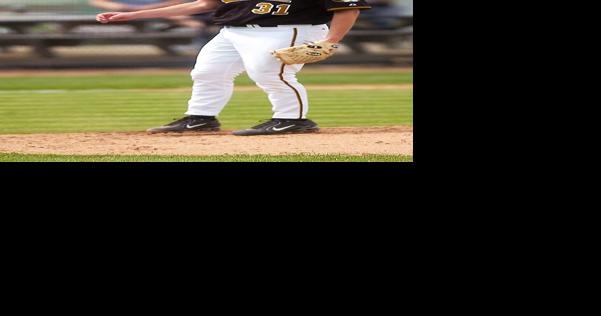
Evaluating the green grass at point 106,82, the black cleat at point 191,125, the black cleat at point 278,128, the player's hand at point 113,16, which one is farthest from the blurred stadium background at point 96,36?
the black cleat at point 278,128

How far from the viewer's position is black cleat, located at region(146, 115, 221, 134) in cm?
525

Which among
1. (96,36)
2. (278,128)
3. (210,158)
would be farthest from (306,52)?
(96,36)

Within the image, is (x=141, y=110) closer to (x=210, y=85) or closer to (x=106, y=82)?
(x=210, y=85)

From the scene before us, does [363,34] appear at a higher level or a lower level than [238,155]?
higher

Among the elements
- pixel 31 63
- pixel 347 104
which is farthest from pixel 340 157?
pixel 31 63

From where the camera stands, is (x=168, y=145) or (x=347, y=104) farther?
(x=347, y=104)

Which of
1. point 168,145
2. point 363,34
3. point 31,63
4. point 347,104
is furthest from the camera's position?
point 363,34

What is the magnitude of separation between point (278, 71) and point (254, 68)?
131mm

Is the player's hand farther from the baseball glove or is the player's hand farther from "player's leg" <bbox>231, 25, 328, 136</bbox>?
the baseball glove

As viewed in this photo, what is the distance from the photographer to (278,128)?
5.18 meters

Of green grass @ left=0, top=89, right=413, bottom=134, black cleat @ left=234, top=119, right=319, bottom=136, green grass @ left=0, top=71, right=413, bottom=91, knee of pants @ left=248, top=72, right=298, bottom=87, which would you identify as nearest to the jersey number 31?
knee of pants @ left=248, top=72, right=298, bottom=87

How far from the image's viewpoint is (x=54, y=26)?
21.7ft

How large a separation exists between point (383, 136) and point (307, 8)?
81cm

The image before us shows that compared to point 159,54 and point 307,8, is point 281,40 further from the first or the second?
point 159,54
